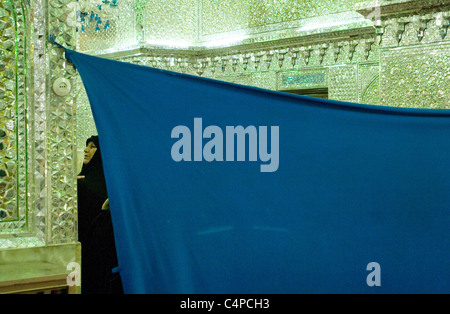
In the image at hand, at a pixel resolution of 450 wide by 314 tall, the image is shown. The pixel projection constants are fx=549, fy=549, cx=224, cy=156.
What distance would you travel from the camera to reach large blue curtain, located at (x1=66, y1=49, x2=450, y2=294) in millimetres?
2182

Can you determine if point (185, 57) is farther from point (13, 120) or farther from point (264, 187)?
point (264, 187)

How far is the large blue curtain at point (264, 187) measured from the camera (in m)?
2.18

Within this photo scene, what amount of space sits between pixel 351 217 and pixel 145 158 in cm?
88

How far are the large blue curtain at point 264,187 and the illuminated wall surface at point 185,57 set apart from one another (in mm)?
311

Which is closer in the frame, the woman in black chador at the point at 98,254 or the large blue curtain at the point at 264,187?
the large blue curtain at the point at 264,187

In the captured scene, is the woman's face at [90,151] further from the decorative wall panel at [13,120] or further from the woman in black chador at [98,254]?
the decorative wall panel at [13,120]

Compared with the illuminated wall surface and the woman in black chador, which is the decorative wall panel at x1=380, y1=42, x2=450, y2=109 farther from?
the woman in black chador

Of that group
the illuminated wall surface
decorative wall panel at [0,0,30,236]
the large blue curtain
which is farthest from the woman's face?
the large blue curtain

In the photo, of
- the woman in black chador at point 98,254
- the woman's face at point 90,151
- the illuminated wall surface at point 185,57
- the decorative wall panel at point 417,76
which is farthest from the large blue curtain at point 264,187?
the woman's face at point 90,151

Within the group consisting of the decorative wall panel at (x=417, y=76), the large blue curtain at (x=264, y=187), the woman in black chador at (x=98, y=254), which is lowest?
the woman in black chador at (x=98, y=254)

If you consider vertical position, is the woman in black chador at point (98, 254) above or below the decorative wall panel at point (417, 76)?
below

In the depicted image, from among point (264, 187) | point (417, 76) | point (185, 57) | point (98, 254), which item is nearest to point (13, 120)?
point (264, 187)
